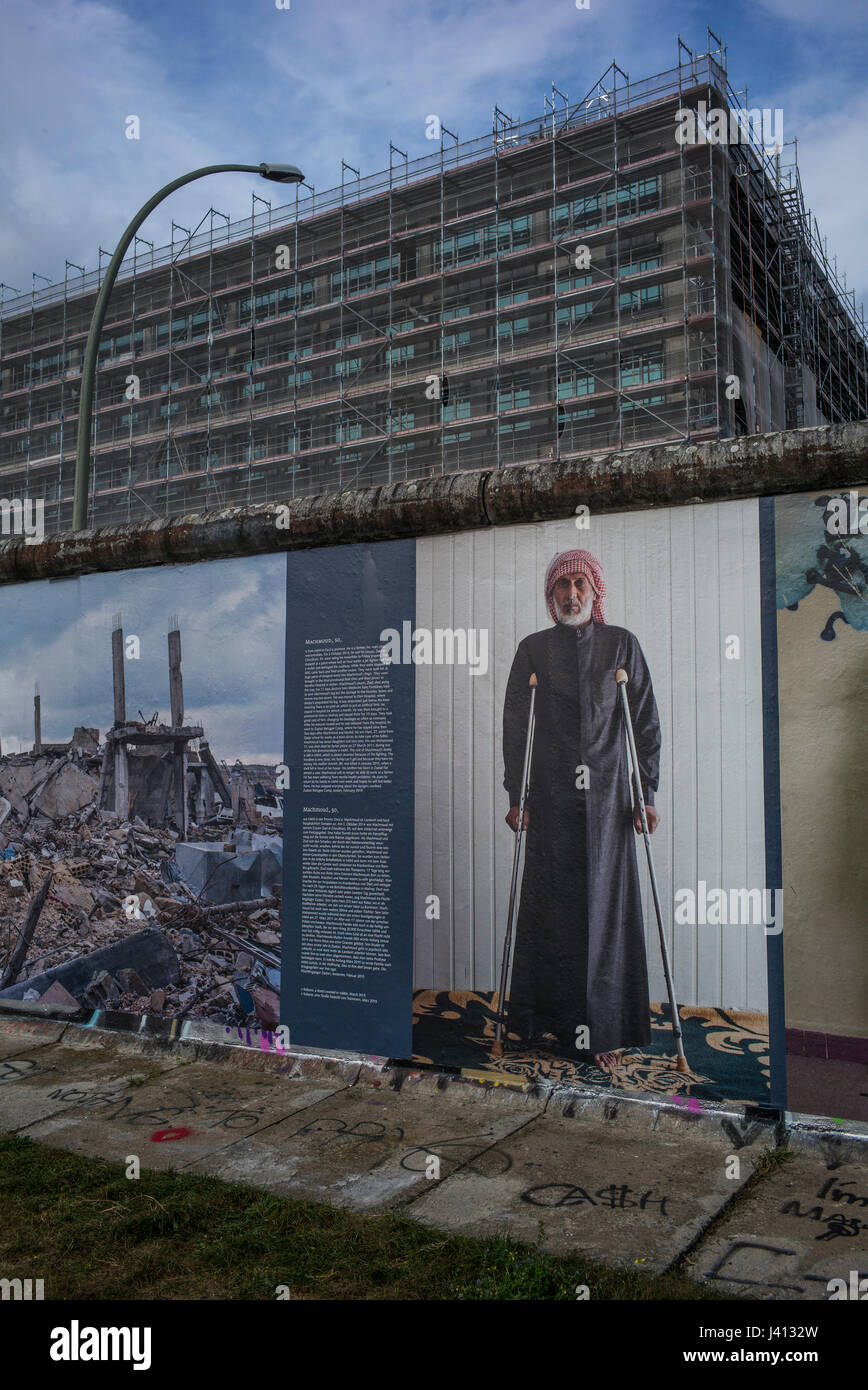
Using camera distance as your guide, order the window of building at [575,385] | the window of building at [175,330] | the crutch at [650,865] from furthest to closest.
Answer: the window of building at [175,330]
the window of building at [575,385]
the crutch at [650,865]

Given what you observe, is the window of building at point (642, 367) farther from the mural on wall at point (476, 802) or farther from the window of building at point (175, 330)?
the mural on wall at point (476, 802)

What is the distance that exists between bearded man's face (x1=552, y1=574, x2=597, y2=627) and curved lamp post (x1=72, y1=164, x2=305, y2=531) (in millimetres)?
4719

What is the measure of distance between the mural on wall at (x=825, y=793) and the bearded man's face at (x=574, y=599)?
94 centimetres

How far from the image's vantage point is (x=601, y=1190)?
401cm

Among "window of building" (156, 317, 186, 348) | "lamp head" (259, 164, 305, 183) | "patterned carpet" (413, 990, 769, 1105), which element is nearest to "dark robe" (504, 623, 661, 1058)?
"patterned carpet" (413, 990, 769, 1105)

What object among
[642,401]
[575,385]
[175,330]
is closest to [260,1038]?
[642,401]

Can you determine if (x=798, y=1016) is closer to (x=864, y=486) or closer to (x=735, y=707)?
(x=735, y=707)

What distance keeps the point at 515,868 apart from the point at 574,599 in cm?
142

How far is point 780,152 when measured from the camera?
3597 centimetres

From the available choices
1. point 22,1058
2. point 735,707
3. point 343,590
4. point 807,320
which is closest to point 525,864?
point 735,707

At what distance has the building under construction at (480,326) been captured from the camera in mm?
31766

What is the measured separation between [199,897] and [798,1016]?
3.53m

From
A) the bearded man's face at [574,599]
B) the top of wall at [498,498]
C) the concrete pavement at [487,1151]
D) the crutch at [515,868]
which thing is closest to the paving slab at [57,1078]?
the concrete pavement at [487,1151]

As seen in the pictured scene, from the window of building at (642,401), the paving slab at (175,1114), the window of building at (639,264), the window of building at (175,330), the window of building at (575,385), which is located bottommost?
the paving slab at (175,1114)
